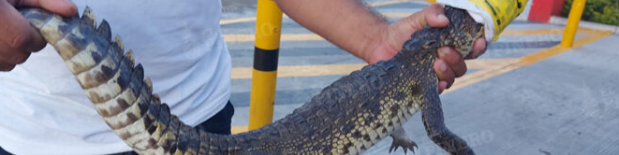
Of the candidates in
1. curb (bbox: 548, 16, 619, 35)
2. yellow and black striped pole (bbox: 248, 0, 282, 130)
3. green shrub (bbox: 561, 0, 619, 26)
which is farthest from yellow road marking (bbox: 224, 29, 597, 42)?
yellow and black striped pole (bbox: 248, 0, 282, 130)

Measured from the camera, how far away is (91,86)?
3.61 ft

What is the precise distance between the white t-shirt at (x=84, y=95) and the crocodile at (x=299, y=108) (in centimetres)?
25

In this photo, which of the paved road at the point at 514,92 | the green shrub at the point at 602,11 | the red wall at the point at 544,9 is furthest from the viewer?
the red wall at the point at 544,9

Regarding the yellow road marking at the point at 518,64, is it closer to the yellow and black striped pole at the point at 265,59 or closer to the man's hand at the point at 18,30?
Answer: the yellow and black striped pole at the point at 265,59

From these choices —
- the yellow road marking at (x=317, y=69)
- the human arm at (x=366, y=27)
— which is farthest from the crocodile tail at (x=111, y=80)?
the yellow road marking at (x=317, y=69)

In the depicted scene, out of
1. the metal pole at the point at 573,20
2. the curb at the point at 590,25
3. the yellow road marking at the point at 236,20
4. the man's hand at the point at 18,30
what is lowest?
the yellow road marking at the point at 236,20

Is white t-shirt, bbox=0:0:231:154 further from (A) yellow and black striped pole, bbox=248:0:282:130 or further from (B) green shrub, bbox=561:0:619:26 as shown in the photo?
(B) green shrub, bbox=561:0:619:26

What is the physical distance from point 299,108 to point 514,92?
3.55 meters

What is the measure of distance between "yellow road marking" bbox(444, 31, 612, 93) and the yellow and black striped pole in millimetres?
2214

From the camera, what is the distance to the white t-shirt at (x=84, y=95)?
146cm

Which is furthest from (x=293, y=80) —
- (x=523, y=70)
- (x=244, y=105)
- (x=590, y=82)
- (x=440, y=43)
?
(x=440, y=43)

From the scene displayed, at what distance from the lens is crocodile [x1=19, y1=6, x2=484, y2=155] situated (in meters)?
1.08

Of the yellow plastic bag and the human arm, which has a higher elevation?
the yellow plastic bag

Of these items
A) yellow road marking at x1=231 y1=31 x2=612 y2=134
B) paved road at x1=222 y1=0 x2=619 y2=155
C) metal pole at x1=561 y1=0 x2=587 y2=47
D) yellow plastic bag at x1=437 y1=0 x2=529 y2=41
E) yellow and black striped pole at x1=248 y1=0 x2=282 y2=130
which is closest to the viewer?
yellow plastic bag at x1=437 y1=0 x2=529 y2=41
